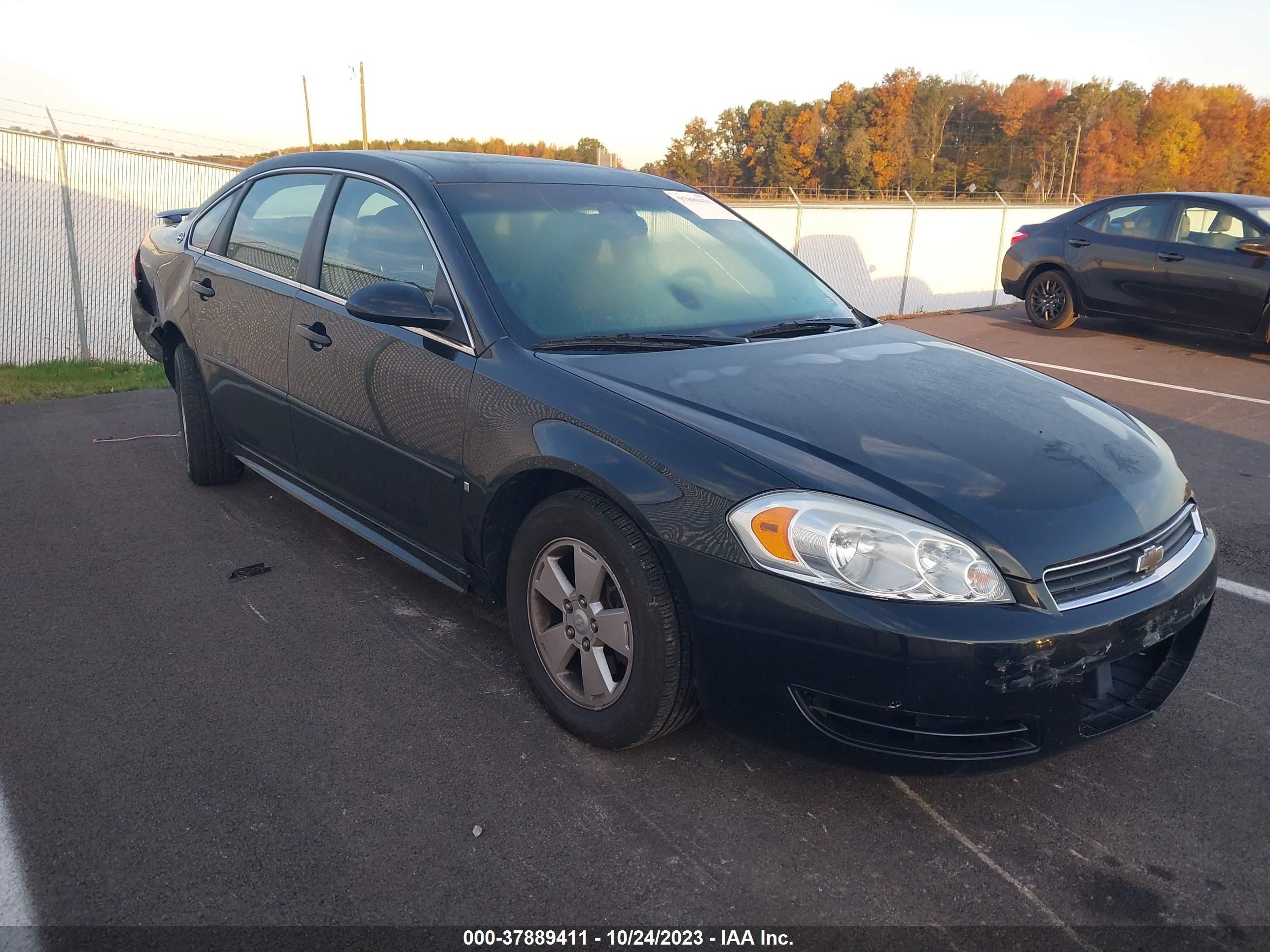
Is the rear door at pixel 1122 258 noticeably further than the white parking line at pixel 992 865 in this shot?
Yes

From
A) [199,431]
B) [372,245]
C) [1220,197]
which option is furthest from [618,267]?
[1220,197]

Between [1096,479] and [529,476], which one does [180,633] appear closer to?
[529,476]

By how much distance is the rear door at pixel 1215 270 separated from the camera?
9648 mm

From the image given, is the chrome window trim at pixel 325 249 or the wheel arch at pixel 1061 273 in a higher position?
the chrome window trim at pixel 325 249

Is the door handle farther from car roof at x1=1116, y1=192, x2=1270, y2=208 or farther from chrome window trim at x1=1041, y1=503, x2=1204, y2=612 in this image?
car roof at x1=1116, y1=192, x2=1270, y2=208

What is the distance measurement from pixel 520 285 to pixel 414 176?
2.23ft

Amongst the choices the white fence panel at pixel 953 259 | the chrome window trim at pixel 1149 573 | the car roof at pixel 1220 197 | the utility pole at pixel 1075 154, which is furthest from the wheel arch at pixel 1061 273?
the utility pole at pixel 1075 154

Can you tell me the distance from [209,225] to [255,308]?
1009 millimetres

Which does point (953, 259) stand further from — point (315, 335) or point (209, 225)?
point (315, 335)

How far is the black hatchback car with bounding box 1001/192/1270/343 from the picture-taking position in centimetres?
973

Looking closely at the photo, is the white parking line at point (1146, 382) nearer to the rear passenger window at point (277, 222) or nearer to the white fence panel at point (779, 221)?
the white fence panel at point (779, 221)

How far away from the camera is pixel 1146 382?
28.9ft

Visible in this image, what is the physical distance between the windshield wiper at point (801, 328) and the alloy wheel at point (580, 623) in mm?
1113

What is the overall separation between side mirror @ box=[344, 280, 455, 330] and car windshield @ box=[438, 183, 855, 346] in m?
0.21
